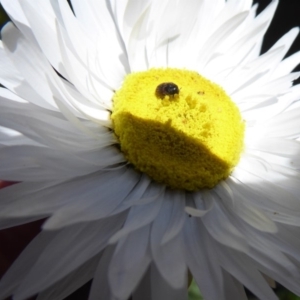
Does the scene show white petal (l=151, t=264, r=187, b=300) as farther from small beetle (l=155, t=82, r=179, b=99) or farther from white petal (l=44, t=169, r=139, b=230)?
small beetle (l=155, t=82, r=179, b=99)

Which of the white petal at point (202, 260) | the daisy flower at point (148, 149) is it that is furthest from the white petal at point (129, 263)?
the white petal at point (202, 260)

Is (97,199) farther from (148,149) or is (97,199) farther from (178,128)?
(178,128)

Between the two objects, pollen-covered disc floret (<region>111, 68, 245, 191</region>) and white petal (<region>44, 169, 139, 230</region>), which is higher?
pollen-covered disc floret (<region>111, 68, 245, 191</region>)

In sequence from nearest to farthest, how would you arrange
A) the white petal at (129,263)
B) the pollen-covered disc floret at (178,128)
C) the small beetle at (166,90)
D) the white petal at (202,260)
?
the white petal at (129,263)
the white petal at (202,260)
the pollen-covered disc floret at (178,128)
the small beetle at (166,90)

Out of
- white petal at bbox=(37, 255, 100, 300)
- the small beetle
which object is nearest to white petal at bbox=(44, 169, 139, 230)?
white petal at bbox=(37, 255, 100, 300)

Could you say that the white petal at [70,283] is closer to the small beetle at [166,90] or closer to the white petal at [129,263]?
the white petal at [129,263]

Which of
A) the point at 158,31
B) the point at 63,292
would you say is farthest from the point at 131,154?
the point at 158,31

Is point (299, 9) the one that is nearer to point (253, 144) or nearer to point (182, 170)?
point (253, 144)
